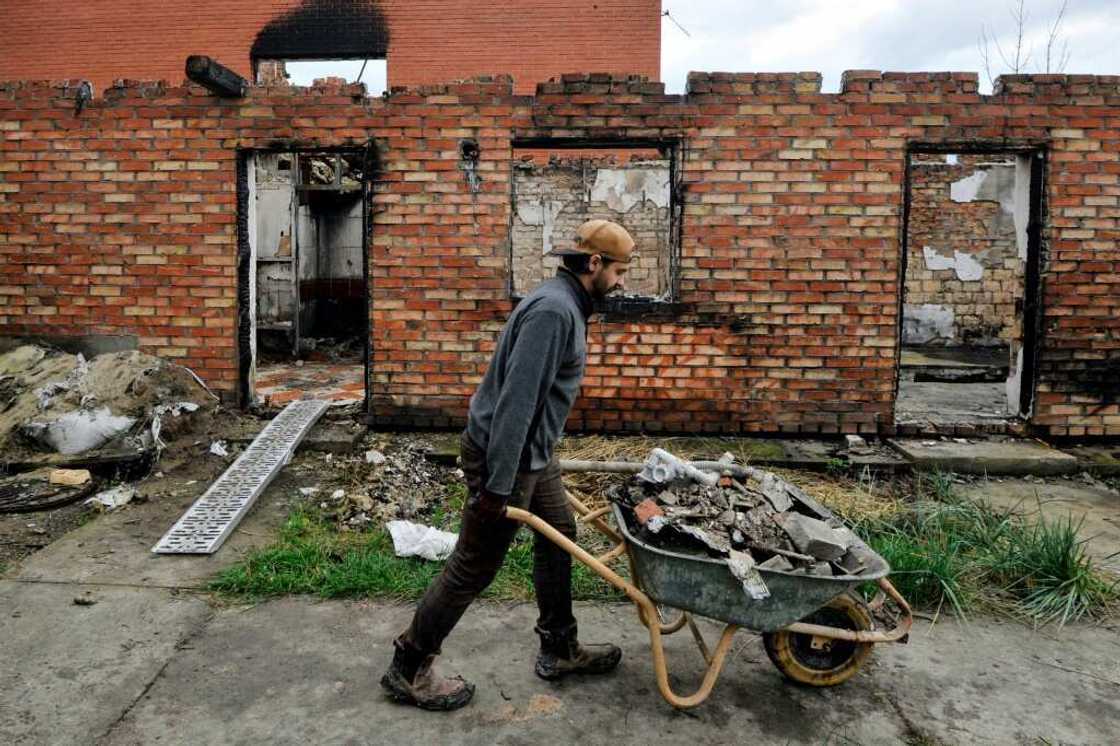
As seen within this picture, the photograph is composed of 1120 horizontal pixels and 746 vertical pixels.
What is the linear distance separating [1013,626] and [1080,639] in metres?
0.26

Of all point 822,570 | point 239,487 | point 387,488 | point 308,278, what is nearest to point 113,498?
point 239,487

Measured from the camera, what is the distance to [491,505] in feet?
8.61

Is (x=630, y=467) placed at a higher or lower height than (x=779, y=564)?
higher

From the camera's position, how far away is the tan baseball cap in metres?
2.78

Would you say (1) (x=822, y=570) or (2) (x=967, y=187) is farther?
(2) (x=967, y=187)

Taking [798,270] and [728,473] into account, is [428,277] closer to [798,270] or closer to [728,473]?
[798,270]

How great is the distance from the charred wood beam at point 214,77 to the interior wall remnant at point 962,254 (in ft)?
35.6

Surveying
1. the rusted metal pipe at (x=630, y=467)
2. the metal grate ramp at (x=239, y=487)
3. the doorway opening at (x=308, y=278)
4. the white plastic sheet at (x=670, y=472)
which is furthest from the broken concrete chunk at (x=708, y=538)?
the doorway opening at (x=308, y=278)

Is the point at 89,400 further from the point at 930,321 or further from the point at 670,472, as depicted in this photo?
the point at 930,321

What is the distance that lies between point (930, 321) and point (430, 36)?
369 inches

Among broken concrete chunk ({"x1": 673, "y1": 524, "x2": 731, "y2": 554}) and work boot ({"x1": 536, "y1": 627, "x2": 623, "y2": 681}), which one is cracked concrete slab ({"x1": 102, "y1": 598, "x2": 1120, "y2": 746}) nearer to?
work boot ({"x1": 536, "y1": 627, "x2": 623, "y2": 681})

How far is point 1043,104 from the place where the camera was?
593cm

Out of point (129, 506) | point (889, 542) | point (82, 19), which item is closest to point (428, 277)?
point (129, 506)

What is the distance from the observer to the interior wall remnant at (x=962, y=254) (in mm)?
13016
